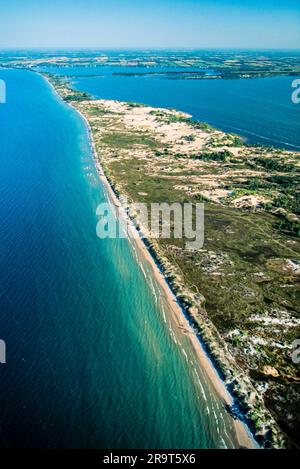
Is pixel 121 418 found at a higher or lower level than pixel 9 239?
lower

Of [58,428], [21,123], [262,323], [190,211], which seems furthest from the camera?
[21,123]

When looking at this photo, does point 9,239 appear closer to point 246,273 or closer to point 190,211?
point 190,211

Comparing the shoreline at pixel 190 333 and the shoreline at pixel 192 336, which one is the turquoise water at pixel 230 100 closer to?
the shoreline at pixel 190 333

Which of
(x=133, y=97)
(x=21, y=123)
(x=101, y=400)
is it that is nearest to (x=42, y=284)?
(x=101, y=400)

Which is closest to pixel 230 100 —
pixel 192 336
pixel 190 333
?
pixel 190 333

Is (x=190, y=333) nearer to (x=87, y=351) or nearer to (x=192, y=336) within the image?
(x=192, y=336)

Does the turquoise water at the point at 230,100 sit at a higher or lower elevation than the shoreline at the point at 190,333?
higher

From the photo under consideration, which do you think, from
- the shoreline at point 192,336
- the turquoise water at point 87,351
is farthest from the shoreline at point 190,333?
the turquoise water at point 87,351

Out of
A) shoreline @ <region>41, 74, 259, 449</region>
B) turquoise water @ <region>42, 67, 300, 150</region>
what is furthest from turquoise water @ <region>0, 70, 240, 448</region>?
turquoise water @ <region>42, 67, 300, 150</region>
